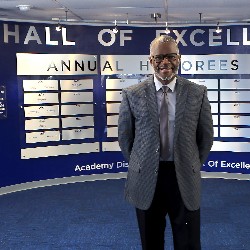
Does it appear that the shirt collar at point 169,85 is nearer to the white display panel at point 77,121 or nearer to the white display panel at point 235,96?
the white display panel at point 77,121

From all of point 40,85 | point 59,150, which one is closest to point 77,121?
point 59,150

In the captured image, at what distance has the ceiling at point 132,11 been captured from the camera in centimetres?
580

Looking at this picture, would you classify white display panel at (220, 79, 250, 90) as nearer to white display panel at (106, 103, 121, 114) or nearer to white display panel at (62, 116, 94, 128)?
white display panel at (106, 103, 121, 114)

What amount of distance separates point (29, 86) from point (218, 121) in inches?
119

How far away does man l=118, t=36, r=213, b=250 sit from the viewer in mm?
2320

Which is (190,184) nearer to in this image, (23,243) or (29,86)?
(23,243)

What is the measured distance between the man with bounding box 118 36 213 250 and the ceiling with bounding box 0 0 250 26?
3592mm

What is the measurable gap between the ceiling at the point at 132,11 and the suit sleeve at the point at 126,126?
3559 mm

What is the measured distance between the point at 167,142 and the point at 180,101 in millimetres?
226

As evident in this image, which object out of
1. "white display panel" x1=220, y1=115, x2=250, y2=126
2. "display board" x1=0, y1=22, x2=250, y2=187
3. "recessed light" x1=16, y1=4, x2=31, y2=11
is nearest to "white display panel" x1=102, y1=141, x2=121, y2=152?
"display board" x1=0, y1=22, x2=250, y2=187

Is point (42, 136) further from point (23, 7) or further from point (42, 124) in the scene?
point (23, 7)

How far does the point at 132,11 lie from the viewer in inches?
259

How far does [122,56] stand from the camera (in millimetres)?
7109

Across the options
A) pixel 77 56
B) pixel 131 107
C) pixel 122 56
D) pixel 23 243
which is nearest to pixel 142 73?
pixel 122 56
